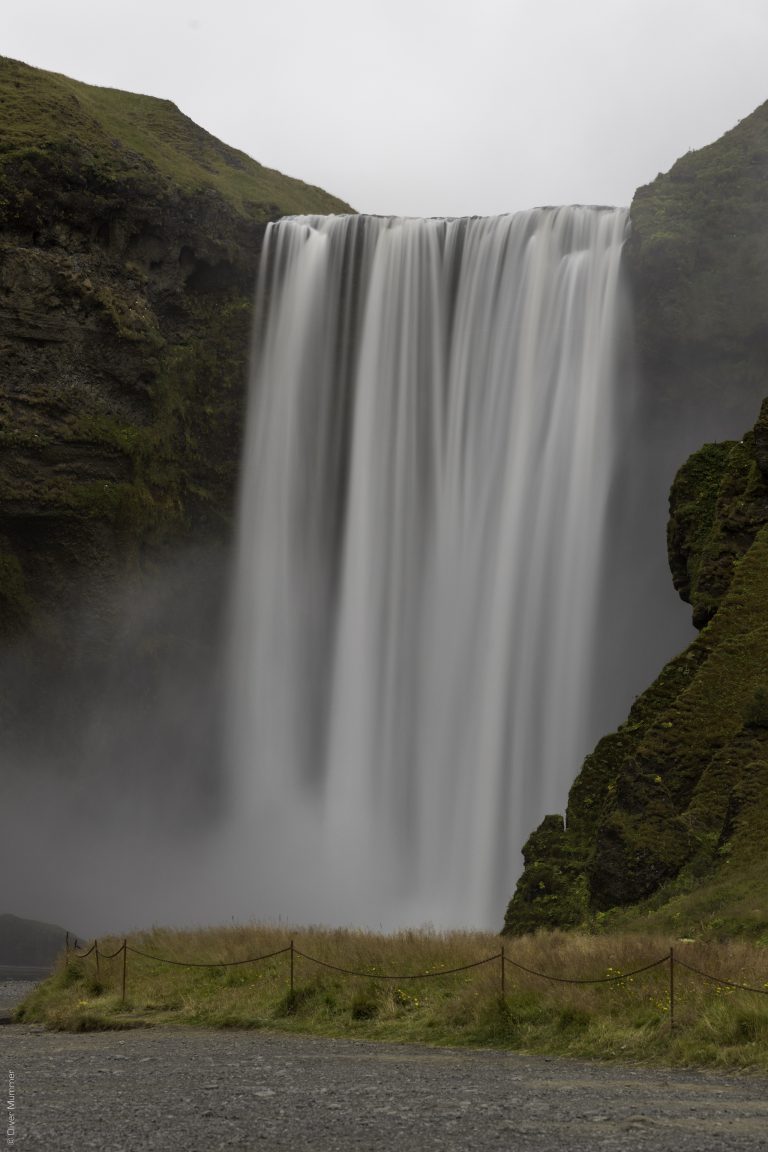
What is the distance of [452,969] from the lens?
20328 millimetres

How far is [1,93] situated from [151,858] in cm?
3457

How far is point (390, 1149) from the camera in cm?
1167

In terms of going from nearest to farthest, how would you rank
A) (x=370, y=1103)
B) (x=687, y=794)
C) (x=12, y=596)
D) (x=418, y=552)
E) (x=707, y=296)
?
(x=370, y=1103) → (x=687, y=794) → (x=707, y=296) → (x=12, y=596) → (x=418, y=552)

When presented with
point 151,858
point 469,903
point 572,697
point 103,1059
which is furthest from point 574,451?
point 103,1059

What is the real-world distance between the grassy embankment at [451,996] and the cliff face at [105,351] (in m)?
28.3

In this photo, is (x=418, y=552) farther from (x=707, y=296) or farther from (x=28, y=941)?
(x=28, y=941)

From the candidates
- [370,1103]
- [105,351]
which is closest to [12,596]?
[105,351]

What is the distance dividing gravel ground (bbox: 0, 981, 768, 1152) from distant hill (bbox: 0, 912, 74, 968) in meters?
33.4

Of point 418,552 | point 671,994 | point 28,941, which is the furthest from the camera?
point 418,552

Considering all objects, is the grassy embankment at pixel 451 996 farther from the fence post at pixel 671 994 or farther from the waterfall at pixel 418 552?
the waterfall at pixel 418 552

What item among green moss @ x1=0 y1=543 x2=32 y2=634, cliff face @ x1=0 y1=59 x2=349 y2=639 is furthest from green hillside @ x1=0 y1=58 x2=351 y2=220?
green moss @ x1=0 y1=543 x2=32 y2=634

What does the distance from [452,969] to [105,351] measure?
128ft

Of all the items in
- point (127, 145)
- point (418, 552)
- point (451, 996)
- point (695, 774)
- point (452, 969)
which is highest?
point (127, 145)

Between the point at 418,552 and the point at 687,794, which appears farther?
the point at 418,552
